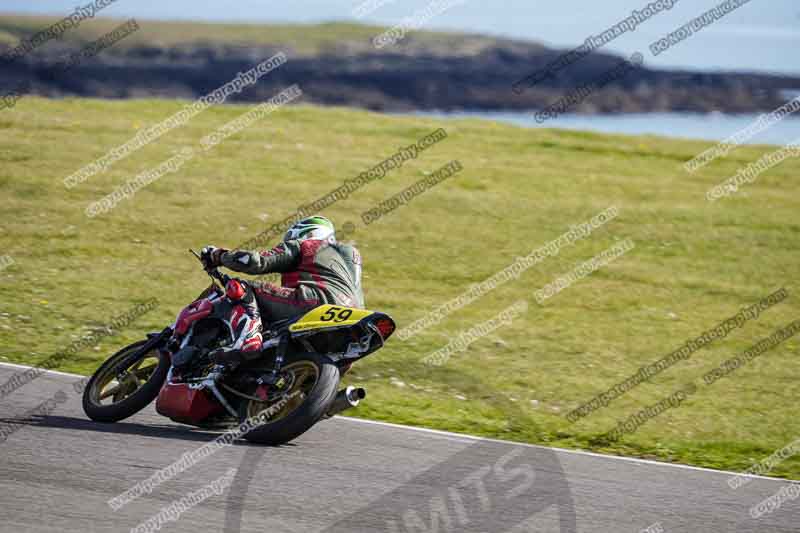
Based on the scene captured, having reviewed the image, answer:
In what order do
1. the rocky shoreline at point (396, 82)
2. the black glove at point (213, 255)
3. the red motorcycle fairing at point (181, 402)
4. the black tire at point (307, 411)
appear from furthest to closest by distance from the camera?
1. the rocky shoreline at point (396, 82)
2. the black glove at point (213, 255)
3. the red motorcycle fairing at point (181, 402)
4. the black tire at point (307, 411)

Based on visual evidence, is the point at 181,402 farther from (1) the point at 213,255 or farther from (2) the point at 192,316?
(1) the point at 213,255

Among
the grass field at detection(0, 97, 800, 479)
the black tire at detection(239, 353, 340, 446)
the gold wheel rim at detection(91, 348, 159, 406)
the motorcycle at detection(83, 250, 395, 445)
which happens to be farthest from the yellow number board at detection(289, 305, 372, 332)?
the grass field at detection(0, 97, 800, 479)

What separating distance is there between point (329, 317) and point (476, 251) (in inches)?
350

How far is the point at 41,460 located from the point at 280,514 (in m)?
1.72

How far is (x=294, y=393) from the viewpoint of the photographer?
7398mm

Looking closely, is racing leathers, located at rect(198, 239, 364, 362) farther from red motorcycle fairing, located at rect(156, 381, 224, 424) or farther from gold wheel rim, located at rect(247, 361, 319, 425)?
red motorcycle fairing, located at rect(156, 381, 224, 424)

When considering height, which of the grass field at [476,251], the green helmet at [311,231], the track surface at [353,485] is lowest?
the grass field at [476,251]

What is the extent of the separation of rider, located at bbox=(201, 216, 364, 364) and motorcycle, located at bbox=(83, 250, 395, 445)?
9cm

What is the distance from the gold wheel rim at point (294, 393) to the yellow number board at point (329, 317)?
259 mm

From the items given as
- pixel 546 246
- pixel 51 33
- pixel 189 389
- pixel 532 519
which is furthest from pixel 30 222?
pixel 532 519

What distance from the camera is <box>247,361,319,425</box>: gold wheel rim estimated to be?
286 inches

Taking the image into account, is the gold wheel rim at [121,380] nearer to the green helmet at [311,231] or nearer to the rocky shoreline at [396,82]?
the green helmet at [311,231]

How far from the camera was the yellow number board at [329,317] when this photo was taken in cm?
724

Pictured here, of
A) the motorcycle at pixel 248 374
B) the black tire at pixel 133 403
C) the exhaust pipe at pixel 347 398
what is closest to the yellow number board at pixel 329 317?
the motorcycle at pixel 248 374
